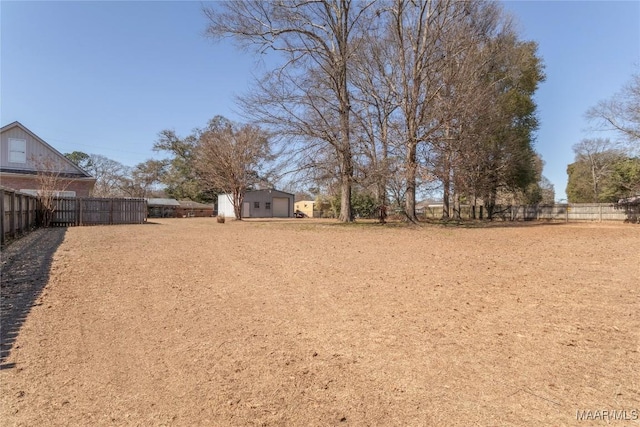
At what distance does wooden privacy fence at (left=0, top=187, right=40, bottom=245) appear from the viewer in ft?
32.2

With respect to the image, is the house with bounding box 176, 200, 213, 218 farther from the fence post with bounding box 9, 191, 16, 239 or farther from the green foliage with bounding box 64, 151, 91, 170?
the fence post with bounding box 9, 191, 16, 239

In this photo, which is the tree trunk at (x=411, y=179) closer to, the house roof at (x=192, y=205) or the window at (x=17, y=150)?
the window at (x=17, y=150)

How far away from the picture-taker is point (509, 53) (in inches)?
953

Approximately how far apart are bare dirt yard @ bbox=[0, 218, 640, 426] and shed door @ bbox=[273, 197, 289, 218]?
38515 mm

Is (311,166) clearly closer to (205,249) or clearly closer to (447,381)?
(205,249)

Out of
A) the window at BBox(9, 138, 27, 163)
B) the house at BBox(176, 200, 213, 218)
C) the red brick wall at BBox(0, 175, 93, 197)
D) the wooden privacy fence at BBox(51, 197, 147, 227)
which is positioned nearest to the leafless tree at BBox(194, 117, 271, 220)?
the wooden privacy fence at BBox(51, 197, 147, 227)

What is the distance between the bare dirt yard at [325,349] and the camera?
7.89ft

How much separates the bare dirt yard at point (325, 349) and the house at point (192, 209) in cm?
4046

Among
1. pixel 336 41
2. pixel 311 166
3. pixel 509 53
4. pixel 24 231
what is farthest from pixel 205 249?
pixel 509 53

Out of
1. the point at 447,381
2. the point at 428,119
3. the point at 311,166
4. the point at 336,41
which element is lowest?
the point at 447,381

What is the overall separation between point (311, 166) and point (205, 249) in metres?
10.6

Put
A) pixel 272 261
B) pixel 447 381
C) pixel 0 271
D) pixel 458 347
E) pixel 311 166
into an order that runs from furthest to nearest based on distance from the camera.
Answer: pixel 311 166 < pixel 272 261 < pixel 0 271 < pixel 458 347 < pixel 447 381

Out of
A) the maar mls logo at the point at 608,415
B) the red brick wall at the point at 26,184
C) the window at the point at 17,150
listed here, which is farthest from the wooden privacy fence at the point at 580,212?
the window at the point at 17,150

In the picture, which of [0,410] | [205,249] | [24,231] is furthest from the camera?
[24,231]
